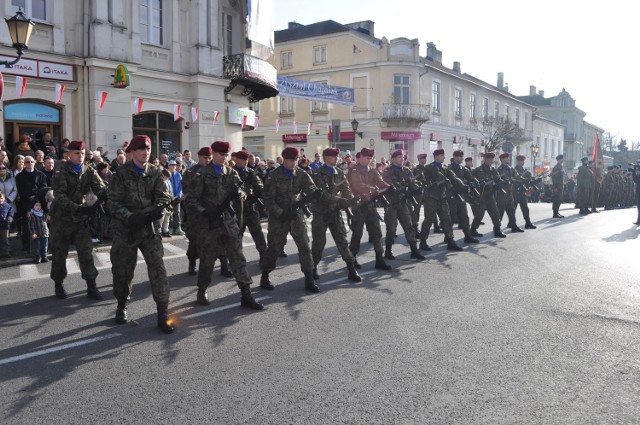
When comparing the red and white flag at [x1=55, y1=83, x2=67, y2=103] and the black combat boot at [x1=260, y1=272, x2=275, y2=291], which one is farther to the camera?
the red and white flag at [x1=55, y1=83, x2=67, y2=103]

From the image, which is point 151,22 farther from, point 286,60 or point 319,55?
point 286,60

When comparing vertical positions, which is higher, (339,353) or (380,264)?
(380,264)

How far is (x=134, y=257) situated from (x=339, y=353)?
2522 millimetres

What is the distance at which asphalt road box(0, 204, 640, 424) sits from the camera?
12.6ft

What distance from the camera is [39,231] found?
31.7ft

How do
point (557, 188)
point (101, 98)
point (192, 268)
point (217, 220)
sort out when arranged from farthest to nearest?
point (557, 188) → point (101, 98) → point (192, 268) → point (217, 220)

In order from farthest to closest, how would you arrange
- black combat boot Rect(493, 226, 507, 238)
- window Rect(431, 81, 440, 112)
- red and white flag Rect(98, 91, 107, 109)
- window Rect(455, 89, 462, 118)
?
window Rect(455, 89, 462, 118) → window Rect(431, 81, 440, 112) → red and white flag Rect(98, 91, 107, 109) → black combat boot Rect(493, 226, 507, 238)

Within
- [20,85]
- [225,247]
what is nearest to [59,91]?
[20,85]

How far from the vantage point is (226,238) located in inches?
261

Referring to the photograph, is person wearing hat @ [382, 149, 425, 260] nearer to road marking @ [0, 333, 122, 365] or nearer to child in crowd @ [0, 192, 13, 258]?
road marking @ [0, 333, 122, 365]

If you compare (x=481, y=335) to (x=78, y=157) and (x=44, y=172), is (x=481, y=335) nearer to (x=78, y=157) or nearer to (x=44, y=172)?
(x=78, y=157)

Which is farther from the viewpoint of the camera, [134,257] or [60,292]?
[60,292]

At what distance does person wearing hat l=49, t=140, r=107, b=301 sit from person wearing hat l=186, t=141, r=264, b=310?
1.32 metres

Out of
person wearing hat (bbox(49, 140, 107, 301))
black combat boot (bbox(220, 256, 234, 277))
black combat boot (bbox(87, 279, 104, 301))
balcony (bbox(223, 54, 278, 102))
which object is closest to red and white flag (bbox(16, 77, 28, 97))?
balcony (bbox(223, 54, 278, 102))
